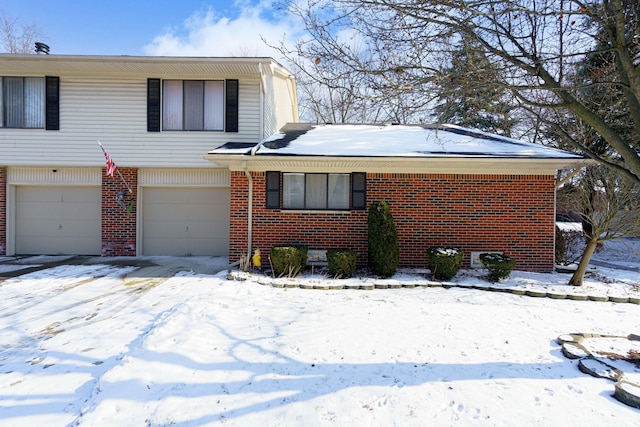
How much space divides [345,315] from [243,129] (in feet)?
22.2

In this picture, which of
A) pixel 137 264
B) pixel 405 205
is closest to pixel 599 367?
pixel 405 205

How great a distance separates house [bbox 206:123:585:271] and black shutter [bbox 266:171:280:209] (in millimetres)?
25

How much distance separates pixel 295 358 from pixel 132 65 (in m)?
9.30

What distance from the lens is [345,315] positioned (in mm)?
→ 5129

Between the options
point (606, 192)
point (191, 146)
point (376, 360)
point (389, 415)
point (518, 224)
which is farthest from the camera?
point (191, 146)

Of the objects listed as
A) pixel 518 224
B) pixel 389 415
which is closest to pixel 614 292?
pixel 518 224

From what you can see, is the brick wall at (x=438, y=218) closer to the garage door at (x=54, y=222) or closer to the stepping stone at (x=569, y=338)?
the stepping stone at (x=569, y=338)

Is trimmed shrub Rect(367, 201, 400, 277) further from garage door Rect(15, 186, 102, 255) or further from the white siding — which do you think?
garage door Rect(15, 186, 102, 255)

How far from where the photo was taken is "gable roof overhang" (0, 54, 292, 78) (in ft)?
29.7

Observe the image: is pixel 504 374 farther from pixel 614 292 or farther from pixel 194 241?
pixel 194 241

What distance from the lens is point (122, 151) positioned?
32.2 ft

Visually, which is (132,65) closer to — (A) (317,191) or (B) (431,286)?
(A) (317,191)

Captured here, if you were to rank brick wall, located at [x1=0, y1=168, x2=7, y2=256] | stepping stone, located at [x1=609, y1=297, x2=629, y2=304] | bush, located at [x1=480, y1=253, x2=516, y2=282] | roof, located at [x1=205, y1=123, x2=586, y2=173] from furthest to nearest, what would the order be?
brick wall, located at [x1=0, y1=168, x2=7, y2=256] < roof, located at [x1=205, y1=123, x2=586, y2=173] < bush, located at [x1=480, y1=253, x2=516, y2=282] < stepping stone, located at [x1=609, y1=297, x2=629, y2=304]

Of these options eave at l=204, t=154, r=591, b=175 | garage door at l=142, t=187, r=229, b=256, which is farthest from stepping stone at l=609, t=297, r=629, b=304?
garage door at l=142, t=187, r=229, b=256
